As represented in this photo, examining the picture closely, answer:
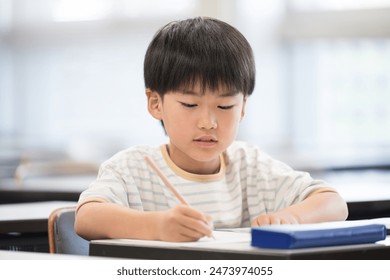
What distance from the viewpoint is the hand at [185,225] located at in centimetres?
134

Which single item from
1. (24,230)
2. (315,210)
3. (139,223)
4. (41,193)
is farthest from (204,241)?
(41,193)

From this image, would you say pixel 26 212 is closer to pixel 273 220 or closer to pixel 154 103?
pixel 154 103

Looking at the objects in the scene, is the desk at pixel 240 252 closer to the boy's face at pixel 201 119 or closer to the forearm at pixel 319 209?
the forearm at pixel 319 209

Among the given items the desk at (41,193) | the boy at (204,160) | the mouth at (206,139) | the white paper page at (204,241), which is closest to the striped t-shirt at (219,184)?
the boy at (204,160)

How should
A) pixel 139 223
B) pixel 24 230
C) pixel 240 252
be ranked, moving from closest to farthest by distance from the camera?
pixel 240 252 → pixel 139 223 → pixel 24 230

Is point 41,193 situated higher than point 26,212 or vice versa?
point 26,212

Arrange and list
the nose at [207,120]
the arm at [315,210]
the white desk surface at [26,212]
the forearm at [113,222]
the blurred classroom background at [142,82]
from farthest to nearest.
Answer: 1. the blurred classroom background at [142,82]
2. the white desk surface at [26,212]
3. the nose at [207,120]
4. the arm at [315,210]
5. the forearm at [113,222]

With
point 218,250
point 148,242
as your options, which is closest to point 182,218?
point 148,242

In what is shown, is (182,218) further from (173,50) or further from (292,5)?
(292,5)

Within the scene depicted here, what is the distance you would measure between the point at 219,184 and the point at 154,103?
0.76 ft

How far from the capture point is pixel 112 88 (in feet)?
17.3

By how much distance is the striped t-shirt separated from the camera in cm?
182

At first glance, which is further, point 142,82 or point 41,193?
point 142,82

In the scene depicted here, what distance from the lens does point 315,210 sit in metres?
1.68
